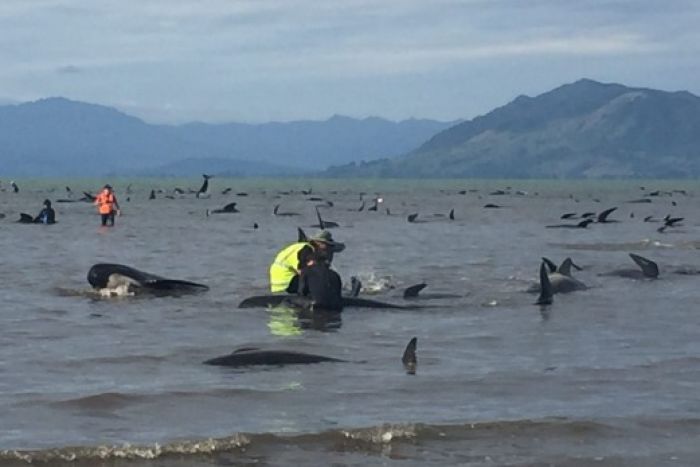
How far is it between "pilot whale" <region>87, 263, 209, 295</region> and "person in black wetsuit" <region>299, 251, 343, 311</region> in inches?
184

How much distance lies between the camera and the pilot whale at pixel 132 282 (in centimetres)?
2372

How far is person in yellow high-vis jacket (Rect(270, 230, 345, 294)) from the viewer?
19547mm

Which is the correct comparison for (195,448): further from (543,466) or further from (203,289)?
(203,289)

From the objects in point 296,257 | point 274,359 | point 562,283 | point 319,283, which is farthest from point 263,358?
point 562,283

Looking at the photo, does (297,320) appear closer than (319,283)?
Yes

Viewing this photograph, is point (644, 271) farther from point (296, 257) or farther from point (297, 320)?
point (297, 320)

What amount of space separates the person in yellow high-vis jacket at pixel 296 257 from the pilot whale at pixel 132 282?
2757 millimetres

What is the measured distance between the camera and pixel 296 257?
68.5 ft

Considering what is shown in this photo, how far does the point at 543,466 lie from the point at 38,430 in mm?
4661

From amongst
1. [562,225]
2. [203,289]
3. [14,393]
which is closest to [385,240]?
[562,225]

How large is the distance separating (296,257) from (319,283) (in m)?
1.32

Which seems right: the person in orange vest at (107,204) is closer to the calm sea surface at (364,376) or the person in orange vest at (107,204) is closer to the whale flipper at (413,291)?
the calm sea surface at (364,376)

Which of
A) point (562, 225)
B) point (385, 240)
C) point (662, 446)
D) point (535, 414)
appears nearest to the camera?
point (662, 446)

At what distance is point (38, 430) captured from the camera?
12.2 metres
